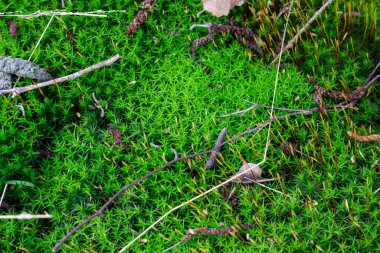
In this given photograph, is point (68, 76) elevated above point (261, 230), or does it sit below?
above

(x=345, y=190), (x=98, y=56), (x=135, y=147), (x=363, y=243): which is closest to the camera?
(x=363, y=243)

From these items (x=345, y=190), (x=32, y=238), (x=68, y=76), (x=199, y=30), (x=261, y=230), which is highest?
(x=199, y=30)

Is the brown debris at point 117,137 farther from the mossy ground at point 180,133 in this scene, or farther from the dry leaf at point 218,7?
the dry leaf at point 218,7

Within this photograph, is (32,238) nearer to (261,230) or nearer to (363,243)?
(261,230)

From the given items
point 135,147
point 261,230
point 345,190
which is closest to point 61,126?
point 135,147

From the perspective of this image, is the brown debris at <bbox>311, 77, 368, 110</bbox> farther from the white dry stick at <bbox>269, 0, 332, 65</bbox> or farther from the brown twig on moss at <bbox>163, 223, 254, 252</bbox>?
the brown twig on moss at <bbox>163, 223, 254, 252</bbox>

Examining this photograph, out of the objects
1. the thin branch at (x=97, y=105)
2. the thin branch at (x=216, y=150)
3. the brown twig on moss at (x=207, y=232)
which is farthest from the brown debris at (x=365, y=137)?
the thin branch at (x=97, y=105)

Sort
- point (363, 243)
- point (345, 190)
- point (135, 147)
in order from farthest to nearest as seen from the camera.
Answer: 1. point (135, 147)
2. point (345, 190)
3. point (363, 243)
